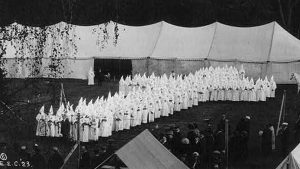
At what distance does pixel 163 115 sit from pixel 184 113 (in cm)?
125

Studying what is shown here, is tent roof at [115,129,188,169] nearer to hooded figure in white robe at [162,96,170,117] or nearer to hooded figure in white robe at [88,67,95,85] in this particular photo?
hooded figure in white robe at [162,96,170,117]

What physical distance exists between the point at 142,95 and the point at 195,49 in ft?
36.6

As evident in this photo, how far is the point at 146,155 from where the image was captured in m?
10.7

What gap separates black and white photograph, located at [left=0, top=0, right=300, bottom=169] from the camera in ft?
36.4

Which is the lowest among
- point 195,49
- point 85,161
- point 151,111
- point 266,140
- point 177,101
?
point 85,161

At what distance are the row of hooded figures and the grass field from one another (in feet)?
1.09

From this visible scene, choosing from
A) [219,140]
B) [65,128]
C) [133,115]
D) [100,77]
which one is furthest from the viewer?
[100,77]

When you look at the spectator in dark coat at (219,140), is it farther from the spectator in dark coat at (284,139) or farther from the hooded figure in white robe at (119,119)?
the hooded figure in white robe at (119,119)

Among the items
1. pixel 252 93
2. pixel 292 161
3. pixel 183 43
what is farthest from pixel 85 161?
pixel 183 43

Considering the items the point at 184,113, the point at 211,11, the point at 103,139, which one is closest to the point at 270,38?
the point at 184,113

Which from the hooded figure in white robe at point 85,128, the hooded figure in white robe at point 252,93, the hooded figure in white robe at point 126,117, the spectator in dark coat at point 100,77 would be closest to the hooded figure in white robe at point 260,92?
the hooded figure in white robe at point 252,93

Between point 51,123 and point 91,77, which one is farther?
point 91,77

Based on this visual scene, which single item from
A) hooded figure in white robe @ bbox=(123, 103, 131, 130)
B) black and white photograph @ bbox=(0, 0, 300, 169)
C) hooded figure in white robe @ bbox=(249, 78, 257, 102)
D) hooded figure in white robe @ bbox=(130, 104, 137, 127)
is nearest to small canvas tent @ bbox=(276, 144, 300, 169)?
black and white photograph @ bbox=(0, 0, 300, 169)

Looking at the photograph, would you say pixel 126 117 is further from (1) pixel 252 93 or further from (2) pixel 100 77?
(2) pixel 100 77
